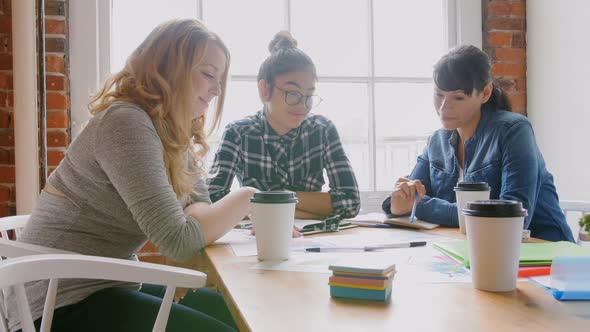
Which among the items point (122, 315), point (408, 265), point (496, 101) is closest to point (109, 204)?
point (122, 315)

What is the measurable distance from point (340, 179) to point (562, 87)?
136 cm

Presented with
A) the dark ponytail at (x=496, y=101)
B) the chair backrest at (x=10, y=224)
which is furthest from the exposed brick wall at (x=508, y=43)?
the chair backrest at (x=10, y=224)

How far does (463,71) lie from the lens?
1.89m

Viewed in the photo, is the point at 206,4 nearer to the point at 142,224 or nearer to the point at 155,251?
the point at 155,251

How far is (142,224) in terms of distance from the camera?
1.14 metres

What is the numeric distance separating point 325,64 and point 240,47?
0.45 m

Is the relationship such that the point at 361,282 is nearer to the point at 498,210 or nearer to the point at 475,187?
the point at 498,210

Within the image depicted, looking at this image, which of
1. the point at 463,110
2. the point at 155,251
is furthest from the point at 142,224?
the point at 155,251

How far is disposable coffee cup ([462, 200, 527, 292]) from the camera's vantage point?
0.80 m

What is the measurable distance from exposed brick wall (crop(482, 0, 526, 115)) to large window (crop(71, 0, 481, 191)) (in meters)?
0.14

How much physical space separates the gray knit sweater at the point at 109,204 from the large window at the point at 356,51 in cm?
145

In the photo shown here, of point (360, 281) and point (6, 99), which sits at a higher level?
point (6, 99)

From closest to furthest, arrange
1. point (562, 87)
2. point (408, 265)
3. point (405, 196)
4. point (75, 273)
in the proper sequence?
point (75, 273)
point (408, 265)
point (405, 196)
point (562, 87)

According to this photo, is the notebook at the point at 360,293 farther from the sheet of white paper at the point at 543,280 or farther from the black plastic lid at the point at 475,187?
the black plastic lid at the point at 475,187
